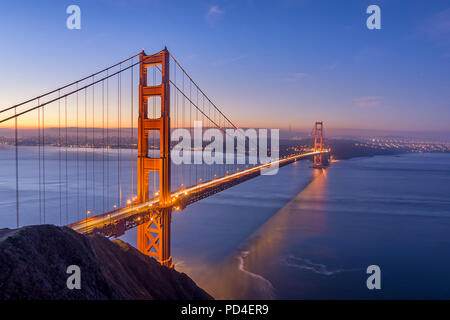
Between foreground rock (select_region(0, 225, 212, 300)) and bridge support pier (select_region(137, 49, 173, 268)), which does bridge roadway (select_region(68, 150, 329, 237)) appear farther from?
foreground rock (select_region(0, 225, 212, 300))

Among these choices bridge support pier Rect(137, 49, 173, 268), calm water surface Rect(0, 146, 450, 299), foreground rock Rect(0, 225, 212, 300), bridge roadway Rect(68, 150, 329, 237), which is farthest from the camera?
calm water surface Rect(0, 146, 450, 299)

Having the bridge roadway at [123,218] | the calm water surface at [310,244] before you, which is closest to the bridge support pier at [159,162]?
the bridge roadway at [123,218]

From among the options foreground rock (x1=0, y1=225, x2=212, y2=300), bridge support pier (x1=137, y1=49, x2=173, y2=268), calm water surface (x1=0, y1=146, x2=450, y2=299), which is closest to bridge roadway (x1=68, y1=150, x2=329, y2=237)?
bridge support pier (x1=137, y1=49, x2=173, y2=268)

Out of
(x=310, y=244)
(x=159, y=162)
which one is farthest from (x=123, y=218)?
(x=310, y=244)

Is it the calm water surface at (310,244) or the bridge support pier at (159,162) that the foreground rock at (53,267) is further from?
the calm water surface at (310,244)

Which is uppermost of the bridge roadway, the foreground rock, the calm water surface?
the foreground rock

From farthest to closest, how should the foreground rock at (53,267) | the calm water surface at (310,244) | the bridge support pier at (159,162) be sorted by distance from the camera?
the calm water surface at (310,244)
the bridge support pier at (159,162)
the foreground rock at (53,267)

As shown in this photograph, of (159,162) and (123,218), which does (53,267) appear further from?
(159,162)
